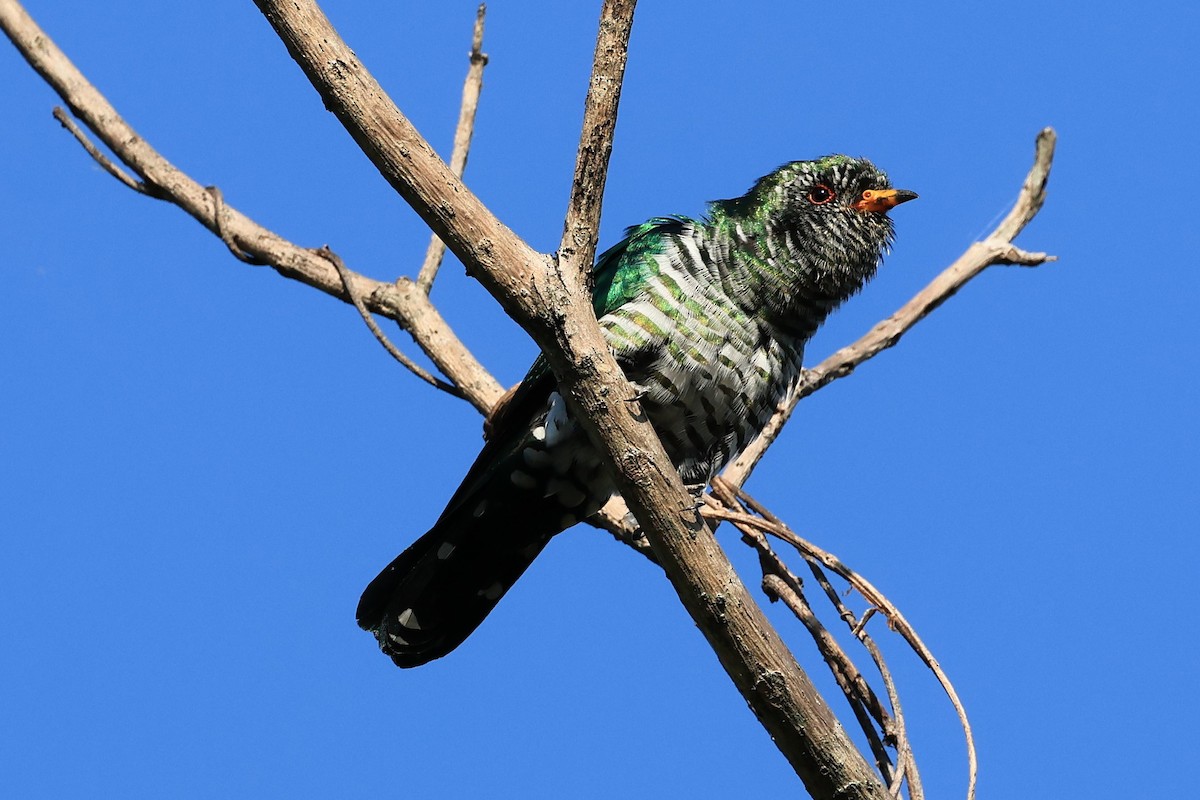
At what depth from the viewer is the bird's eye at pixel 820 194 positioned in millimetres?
4422

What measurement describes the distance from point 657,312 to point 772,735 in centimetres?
148

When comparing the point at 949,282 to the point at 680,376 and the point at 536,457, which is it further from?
the point at 536,457

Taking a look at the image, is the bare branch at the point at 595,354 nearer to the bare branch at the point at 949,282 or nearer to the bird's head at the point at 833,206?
the bird's head at the point at 833,206

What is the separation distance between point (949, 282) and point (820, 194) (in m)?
1.21

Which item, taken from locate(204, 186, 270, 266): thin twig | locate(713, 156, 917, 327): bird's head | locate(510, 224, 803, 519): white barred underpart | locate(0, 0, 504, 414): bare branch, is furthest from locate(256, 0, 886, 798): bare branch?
locate(204, 186, 270, 266): thin twig

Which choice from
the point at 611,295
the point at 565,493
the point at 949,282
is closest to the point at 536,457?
the point at 565,493

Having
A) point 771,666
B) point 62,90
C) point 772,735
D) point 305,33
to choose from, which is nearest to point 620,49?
point 305,33

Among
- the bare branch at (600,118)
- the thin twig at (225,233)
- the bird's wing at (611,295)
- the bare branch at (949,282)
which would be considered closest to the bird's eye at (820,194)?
the bird's wing at (611,295)

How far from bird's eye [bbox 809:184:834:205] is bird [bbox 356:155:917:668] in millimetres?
16

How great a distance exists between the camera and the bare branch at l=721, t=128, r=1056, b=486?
16.7ft

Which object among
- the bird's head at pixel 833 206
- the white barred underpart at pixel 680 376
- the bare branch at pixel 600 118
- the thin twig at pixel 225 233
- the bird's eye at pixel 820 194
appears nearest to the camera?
the bare branch at pixel 600 118

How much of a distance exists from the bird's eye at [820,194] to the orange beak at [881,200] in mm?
99

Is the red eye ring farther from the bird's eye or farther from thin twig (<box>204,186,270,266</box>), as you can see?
thin twig (<box>204,186,270,266</box>)

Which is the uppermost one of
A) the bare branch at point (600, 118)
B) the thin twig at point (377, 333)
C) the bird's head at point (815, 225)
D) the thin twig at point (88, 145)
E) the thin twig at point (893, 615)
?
the thin twig at point (88, 145)
